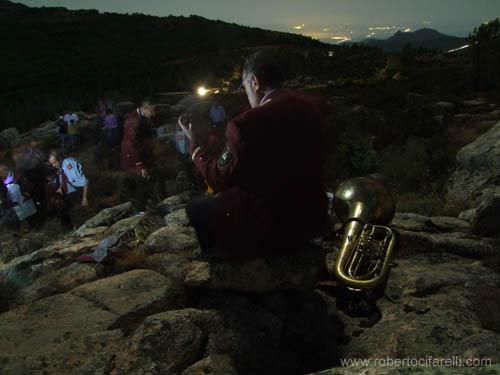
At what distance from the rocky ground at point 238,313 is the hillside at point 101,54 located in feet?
70.4

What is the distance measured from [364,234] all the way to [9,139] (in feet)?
68.2

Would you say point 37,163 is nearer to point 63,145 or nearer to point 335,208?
point 335,208

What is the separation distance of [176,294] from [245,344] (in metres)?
0.72

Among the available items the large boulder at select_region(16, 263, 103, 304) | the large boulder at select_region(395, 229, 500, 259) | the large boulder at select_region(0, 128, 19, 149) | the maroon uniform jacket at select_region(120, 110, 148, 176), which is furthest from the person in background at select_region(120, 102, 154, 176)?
the large boulder at select_region(0, 128, 19, 149)

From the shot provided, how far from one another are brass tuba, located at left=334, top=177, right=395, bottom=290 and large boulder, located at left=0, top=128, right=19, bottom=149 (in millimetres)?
19397

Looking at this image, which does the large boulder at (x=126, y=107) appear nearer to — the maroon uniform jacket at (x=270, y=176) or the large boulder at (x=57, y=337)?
the large boulder at (x=57, y=337)

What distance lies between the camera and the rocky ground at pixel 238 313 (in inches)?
91.7

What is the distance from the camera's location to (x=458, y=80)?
19750 millimetres

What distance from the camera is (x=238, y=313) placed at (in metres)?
2.70

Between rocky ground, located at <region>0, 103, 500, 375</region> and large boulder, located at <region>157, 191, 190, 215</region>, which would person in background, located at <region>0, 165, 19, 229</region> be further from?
rocky ground, located at <region>0, 103, 500, 375</region>

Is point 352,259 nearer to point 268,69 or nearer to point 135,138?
point 268,69

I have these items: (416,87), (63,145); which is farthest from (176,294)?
(416,87)

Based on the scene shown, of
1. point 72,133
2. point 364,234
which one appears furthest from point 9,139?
point 364,234

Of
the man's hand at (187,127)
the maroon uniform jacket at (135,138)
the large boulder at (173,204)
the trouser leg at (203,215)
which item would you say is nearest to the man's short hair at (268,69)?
the man's hand at (187,127)
